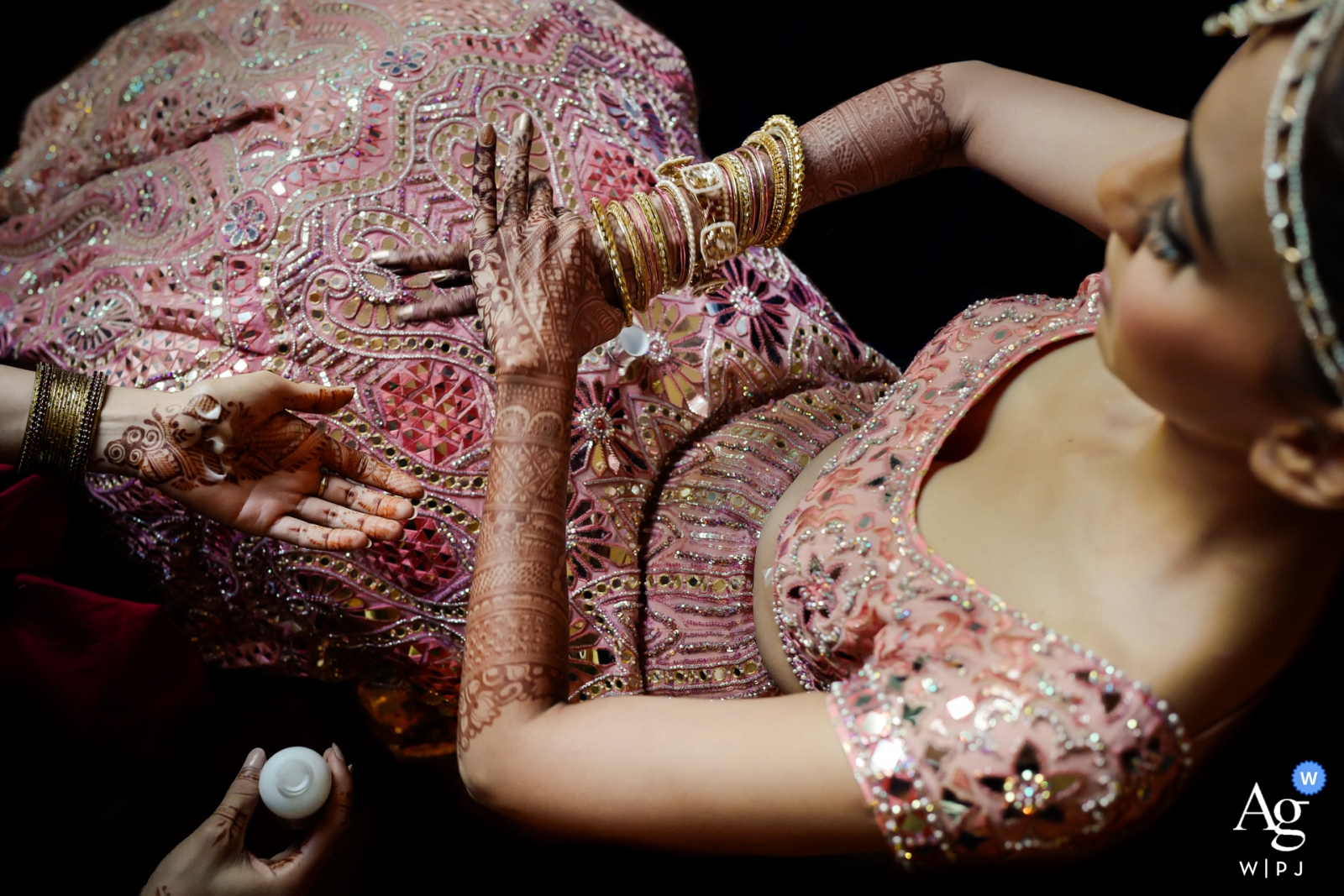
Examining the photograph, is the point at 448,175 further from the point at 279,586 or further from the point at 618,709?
the point at 618,709

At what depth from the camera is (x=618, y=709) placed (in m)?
0.69

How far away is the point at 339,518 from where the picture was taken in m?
0.92

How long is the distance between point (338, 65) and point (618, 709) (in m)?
0.80

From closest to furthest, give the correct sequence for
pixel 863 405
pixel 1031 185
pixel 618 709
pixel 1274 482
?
pixel 1274 482 < pixel 618 709 < pixel 1031 185 < pixel 863 405

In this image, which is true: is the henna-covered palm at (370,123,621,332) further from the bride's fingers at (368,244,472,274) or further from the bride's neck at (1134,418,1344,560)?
the bride's neck at (1134,418,1344,560)

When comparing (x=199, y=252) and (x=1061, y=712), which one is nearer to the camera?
(x=1061, y=712)

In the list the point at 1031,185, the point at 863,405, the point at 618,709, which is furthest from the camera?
the point at 863,405

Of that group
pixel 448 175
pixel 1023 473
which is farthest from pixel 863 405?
pixel 448 175

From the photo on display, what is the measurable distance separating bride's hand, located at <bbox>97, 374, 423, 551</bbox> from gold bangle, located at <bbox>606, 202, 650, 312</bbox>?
0.98 ft

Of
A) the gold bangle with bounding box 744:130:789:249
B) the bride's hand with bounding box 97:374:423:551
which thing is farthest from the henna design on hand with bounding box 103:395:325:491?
the gold bangle with bounding box 744:130:789:249

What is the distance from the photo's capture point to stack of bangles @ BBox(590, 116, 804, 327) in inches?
34.6

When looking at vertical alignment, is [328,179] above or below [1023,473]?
above

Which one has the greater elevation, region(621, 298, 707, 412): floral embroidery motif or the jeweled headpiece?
the jeweled headpiece

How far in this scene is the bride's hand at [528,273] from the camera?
2.61ft
